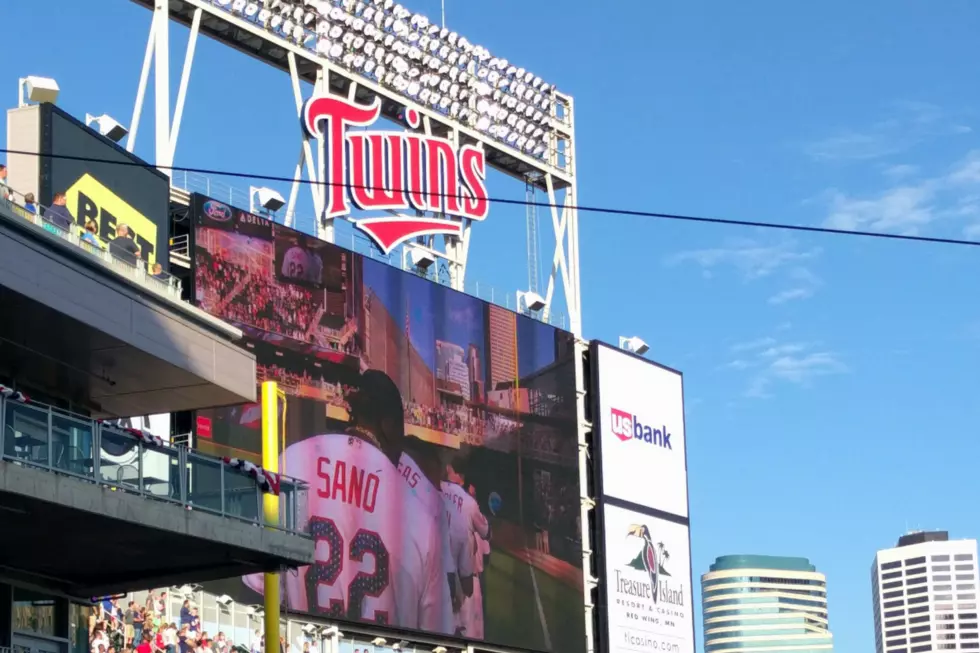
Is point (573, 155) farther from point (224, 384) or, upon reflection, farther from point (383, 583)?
point (224, 384)

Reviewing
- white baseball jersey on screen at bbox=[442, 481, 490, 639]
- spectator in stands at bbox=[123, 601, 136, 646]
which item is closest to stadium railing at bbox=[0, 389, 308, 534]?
spectator in stands at bbox=[123, 601, 136, 646]

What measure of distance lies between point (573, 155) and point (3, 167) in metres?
26.0

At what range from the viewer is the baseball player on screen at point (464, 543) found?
3812 centimetres

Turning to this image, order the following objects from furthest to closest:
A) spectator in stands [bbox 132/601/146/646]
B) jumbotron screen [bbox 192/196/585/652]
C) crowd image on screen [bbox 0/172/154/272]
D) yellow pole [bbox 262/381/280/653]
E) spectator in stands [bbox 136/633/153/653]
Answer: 1. jumbotron screen [bbox 192/196/585/652]
2. spectator in stands [bbox 132/601/146/646]
3. spectator in stands [bbox 136/633/153/653]
4. yellow pole [bbox 262/381/280/653]
5. crowd image on screen [bbox 0/172/154/272]

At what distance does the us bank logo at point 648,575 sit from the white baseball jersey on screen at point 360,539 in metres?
7.43

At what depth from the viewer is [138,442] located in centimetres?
1756

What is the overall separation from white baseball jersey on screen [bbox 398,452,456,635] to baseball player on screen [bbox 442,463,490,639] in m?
0.21

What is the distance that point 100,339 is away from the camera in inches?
720

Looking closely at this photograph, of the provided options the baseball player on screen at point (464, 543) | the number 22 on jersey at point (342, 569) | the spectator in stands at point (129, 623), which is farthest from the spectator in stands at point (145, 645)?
the baseball player on screen at point (464, 543)

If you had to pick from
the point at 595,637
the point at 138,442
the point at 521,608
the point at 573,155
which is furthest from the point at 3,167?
the point at 573,155

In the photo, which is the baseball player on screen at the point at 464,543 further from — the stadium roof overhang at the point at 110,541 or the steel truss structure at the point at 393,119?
the stadium roof overhang at the point at 110,541

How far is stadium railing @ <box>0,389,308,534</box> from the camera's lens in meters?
16.2

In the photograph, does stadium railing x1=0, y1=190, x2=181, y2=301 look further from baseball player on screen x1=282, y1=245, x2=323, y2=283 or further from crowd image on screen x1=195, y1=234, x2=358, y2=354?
baseball player on screen x1=282, y1=245, x2=323, y2=283

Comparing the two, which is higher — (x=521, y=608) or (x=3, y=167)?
(x=3, y=167)
